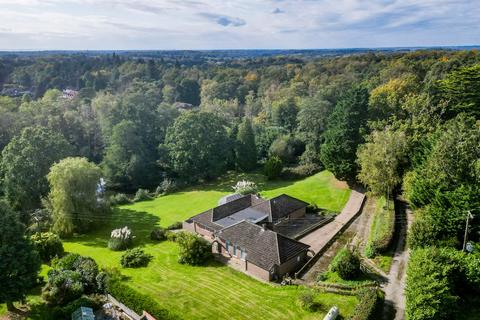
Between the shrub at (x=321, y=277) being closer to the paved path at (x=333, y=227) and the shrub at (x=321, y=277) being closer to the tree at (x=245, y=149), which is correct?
the paved path at (x=333, y=227)

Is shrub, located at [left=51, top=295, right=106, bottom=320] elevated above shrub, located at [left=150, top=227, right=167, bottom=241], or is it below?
above

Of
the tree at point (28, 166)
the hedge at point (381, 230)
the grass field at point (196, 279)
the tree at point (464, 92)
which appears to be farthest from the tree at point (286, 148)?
the tree at point (28, 166)

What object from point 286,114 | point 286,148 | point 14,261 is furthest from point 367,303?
point 286,114

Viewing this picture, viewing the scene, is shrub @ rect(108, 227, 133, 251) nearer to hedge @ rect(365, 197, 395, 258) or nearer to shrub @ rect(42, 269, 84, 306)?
shrub @ rect(42, 269, 84, 306)

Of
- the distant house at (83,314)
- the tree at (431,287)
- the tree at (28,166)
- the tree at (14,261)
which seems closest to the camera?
the tree at (431,287)

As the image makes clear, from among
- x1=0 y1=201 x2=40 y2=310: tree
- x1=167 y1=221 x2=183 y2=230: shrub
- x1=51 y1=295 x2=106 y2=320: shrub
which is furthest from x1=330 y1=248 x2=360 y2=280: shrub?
x1=0 y1=201 x2=40 y2=310: tree

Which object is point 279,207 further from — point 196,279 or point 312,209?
point 196,279
